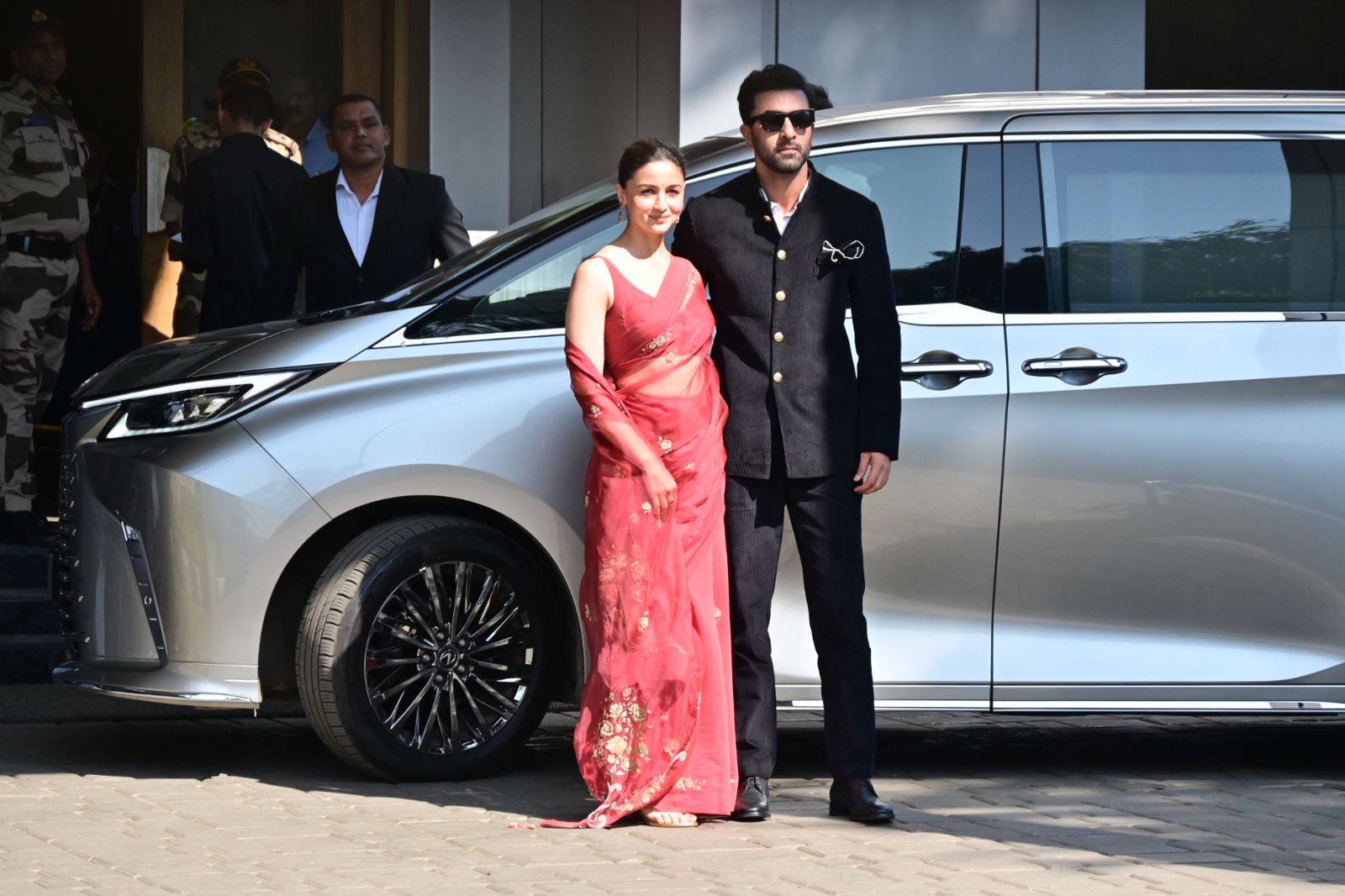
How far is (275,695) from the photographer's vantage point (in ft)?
19.8

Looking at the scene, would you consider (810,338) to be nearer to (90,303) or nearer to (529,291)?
(529,291)

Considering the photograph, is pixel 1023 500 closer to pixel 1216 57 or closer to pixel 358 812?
pixel 358 812

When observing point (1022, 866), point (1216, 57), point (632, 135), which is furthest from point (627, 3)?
point (1022, 866)

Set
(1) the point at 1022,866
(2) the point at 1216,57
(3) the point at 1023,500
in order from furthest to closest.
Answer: (2) the point at 1216,57 → (3) the point at 1023,500 → (1) the point at 1022,866

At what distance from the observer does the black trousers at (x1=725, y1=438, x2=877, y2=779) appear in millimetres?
5543

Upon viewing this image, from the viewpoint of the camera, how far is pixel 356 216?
7.59 meters

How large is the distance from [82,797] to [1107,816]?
2.91m

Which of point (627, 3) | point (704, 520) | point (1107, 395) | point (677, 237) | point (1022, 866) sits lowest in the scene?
point (1022, 866)

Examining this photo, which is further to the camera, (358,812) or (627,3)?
(627,3)

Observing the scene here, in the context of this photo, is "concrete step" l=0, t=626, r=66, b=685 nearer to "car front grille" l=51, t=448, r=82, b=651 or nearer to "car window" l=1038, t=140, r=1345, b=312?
"car front grille" l=51, t=448, r=82, b=651

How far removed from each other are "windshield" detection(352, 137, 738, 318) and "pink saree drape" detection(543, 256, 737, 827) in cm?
60

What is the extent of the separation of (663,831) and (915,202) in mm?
2005

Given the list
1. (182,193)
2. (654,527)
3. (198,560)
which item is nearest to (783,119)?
(654,527)

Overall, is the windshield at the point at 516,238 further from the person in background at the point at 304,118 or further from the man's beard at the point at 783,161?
the person in background at the point at 304,118
